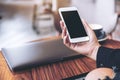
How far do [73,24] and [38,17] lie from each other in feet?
6.48

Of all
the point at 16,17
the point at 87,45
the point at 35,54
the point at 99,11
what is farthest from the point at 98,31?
the point at 16,17

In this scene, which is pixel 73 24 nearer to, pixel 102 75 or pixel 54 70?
pixel 54 70

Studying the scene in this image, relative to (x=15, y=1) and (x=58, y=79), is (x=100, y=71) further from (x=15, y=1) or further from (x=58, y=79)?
(x=15, y=1)

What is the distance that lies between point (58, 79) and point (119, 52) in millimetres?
234

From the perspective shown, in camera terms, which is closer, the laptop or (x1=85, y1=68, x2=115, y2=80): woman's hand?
(x1=85, y1=68, x2=115, y2=80): woman's hand

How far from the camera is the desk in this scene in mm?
686

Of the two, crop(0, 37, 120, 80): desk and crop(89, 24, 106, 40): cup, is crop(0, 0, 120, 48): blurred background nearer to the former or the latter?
crop(89, 24, 106, 40): cup

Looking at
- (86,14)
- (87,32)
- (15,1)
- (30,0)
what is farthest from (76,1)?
(87,32)

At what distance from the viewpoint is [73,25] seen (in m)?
0.76

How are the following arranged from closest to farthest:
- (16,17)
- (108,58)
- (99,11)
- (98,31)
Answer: (108,58), (98,31), (99,11), (16,17)

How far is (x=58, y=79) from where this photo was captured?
67cm

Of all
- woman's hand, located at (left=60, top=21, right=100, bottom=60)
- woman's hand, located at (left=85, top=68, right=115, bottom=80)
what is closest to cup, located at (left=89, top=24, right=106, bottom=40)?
woman's hand, located at (left=60, top=21, right=100, bottom=60)

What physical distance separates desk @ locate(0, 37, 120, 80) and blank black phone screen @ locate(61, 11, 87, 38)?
0.35 ft

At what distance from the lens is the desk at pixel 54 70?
686 mm
